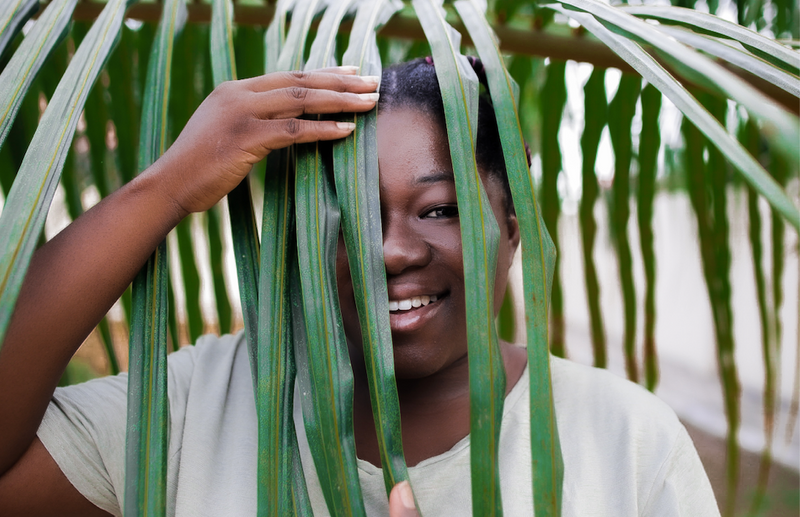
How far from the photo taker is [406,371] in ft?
2.15

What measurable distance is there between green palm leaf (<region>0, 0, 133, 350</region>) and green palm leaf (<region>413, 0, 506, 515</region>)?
28 cm

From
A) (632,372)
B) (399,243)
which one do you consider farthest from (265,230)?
(632,372)

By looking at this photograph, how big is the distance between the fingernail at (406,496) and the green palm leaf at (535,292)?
3.4 inches

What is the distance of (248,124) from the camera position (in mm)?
526

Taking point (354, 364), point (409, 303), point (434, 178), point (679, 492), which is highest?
point (434, 178)

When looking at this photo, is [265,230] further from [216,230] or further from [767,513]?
[767,513]

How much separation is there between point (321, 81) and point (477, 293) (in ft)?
0.80

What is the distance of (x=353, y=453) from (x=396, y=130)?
0.35m

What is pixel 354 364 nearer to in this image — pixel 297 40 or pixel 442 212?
pixel 442 212

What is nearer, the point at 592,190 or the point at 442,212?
the point at 442,212

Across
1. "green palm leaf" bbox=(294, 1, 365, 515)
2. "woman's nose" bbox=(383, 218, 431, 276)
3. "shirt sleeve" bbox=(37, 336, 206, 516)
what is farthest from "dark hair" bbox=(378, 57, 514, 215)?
"shirt sleeve" bbox=(37, 336, 206, 516)

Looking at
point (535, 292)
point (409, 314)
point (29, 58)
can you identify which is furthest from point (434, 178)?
point (29, 58)

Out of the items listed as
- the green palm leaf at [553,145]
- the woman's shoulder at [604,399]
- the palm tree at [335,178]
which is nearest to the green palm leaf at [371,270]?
the palm tree at [335,178]

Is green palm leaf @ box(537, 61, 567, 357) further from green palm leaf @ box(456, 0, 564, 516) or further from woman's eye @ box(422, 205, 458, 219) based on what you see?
green palm leaf @ box(456, 0, 564, 516)
